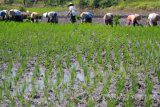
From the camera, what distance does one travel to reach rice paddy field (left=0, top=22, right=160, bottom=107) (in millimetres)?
4582

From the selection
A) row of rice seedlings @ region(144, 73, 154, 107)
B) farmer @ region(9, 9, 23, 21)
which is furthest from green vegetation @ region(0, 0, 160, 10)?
row of rice seedlings @ region(144, 73, 154, 107)

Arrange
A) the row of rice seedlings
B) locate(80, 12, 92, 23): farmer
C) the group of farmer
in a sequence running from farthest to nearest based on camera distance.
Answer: locate(80, 12, 92, 23): farmer → the group of farmer → the row of rice seedlings

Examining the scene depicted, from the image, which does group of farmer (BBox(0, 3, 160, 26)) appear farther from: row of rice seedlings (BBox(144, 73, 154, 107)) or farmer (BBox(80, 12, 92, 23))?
row of rice seedlings (BBox(144, 73, 154, 107))

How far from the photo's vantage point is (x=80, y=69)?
6363 millimetres

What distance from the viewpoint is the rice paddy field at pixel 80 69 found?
458 cm

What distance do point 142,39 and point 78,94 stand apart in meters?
4.69

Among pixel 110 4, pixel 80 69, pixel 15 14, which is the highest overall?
pixel 15 14

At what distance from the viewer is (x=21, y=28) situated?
12062mm

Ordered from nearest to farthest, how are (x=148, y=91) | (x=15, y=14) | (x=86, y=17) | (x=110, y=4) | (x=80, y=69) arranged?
(x=148, y=91), (x=80, y=69), (x=86, y=17), (x=15, y=14), (x=110, y=4)

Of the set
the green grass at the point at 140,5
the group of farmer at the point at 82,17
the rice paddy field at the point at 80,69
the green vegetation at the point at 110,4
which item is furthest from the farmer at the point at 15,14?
the green grass at the point at 140,5

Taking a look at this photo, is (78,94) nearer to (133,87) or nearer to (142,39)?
(133,87)

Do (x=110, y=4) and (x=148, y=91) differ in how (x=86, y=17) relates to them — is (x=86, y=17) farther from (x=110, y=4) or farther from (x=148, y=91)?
(x=110, y=4)

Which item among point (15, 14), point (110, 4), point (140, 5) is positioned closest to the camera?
point (15, 14)

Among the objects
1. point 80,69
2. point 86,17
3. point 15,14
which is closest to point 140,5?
point 15,14
